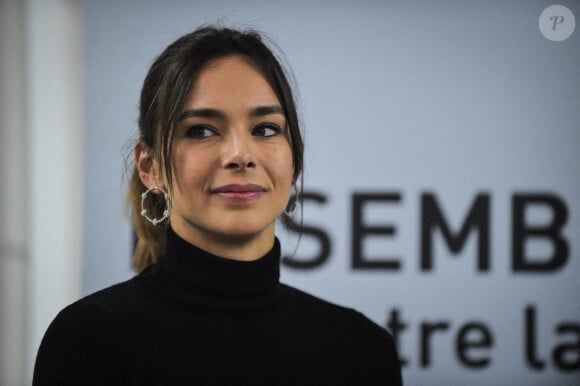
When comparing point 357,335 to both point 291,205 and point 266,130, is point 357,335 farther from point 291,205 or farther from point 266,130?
point 266,130

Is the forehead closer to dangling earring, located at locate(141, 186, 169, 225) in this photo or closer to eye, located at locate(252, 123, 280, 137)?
eye, located at locate(252, 123, 280, 137)

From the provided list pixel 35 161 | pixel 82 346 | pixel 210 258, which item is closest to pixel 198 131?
Result: pixel 210 258

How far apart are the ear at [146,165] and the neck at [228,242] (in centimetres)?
7

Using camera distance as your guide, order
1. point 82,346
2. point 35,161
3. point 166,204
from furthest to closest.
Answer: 1. point 35,161
2. point 166,204
3. point 82,346

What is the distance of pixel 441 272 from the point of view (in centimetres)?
147

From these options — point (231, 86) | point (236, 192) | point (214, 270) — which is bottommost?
point (214, 270)

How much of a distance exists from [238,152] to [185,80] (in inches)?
4.3

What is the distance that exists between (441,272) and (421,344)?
153 millimetres

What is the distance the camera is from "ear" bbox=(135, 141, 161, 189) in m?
0.93

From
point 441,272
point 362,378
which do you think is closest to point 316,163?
point 441,272

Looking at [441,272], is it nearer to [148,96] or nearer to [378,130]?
[378,130]

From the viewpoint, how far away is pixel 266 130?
896 millimetres

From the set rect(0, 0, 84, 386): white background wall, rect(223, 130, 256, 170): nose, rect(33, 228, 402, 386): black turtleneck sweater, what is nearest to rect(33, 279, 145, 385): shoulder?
rect(33, 228, 402, 386): black turtleneck sweater

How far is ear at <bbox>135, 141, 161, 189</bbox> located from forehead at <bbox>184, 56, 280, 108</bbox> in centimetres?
10
